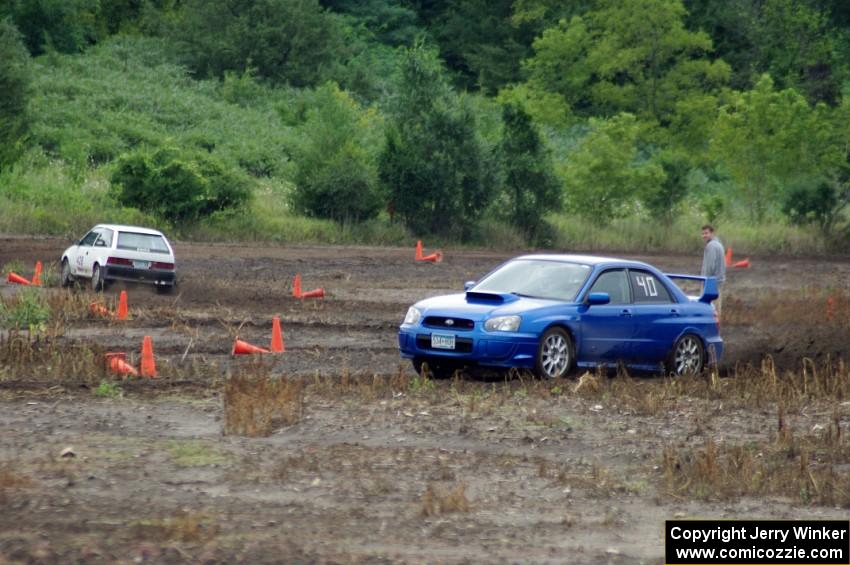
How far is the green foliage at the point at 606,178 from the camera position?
51.0 m

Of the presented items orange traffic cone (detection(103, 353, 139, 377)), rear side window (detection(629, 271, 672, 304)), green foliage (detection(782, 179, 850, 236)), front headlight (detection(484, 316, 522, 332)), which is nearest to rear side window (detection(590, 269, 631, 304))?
rear side window (detection(629, 271, 672, 304))

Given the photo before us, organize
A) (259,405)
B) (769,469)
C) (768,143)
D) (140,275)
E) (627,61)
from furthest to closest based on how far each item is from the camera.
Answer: (627,61), (768,143), (140,275), (259,405), (769,469)

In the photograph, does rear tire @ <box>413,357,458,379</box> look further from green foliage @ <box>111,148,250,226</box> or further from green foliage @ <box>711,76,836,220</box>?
green foliage @ <box>711,76,836,220</box>

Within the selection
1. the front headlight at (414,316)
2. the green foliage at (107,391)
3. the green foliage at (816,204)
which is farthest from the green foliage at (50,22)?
the green foliage at (107,391)

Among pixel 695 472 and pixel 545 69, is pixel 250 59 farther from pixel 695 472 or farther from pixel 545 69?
pixel 695 472

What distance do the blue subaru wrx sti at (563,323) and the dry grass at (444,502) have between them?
20.3 feet

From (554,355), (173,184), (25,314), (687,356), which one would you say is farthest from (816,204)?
(554,355)

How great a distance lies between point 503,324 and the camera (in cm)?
1593

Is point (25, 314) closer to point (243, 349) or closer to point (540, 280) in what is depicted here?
point (243, 349)

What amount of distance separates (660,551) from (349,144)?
3925cm

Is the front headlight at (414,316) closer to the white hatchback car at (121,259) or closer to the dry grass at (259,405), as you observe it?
the dry grass at (259,405)

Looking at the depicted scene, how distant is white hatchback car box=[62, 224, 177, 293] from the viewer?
27203 mm

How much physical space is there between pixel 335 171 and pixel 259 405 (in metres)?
33.9

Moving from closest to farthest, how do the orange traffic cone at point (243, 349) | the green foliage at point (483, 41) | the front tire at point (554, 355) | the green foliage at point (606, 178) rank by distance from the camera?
the front tire at point (554, 355)
the orange traffic cone at point (243, 349)
the green foliage at point (606, 178)
the green foliage at point (483, 41)
